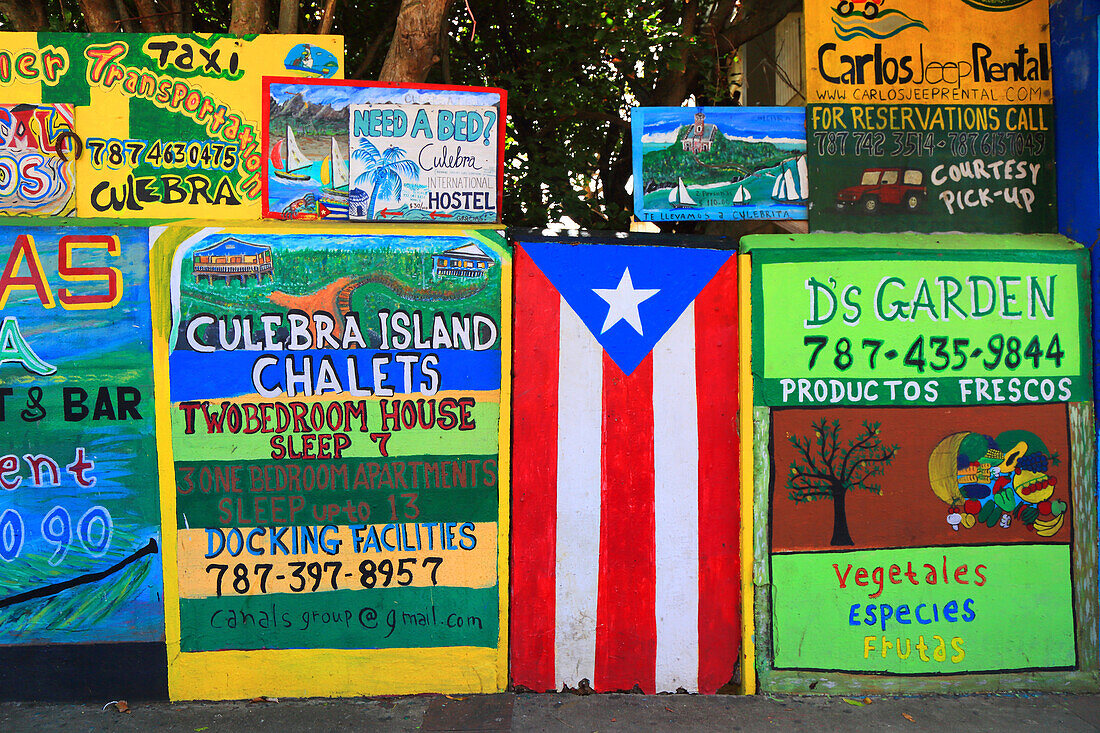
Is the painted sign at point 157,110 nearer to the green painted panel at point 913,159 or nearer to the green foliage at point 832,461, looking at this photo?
the green painted panel at point 913,159

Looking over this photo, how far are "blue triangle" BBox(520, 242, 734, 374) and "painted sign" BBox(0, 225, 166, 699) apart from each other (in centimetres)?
222

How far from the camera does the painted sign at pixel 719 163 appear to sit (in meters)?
3.97

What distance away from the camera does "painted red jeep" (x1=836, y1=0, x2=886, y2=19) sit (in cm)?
401

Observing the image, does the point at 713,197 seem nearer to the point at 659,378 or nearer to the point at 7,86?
the point at 659,378

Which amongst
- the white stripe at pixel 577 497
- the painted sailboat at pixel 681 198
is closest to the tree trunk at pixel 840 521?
the white stripe at pixel 577 497

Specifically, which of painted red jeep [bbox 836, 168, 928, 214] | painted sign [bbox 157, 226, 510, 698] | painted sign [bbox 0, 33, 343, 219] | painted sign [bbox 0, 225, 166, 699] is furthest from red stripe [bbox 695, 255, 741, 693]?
painted sign [bbox 0, 225, 166, 699]

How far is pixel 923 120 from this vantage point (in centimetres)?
401

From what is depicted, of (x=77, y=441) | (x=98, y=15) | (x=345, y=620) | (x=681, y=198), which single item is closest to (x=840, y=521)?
(x=681, y=198)

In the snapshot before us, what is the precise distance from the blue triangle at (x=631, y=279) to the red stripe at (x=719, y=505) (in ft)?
0.71

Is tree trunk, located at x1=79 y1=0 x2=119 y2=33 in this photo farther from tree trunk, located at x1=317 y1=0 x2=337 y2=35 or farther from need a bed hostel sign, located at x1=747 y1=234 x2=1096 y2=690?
need a bed hostel sign, located at x1=747 y1=234 x2=1096 y2=690

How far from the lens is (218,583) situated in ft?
12.4

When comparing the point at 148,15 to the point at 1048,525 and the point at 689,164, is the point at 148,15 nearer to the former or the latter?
the point at 689,164

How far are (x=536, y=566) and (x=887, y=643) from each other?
2.01 metres

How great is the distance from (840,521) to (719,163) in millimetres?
2125
